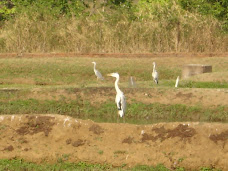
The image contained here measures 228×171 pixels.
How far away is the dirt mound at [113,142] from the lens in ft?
29.5

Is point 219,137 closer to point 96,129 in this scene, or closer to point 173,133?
point 173,133

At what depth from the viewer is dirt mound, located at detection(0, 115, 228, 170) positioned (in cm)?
900

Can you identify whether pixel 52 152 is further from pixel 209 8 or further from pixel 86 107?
pixel 209 8

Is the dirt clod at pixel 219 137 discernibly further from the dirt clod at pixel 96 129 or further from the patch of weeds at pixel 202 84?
the patch of weeds at pixel 202 84

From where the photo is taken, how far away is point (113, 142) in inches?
367

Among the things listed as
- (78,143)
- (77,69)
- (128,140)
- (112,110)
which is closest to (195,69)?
(77,69)

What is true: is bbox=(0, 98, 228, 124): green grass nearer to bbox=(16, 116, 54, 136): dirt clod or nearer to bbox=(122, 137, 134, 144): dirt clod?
bbox=(16, 116, 54, 136): dirt clod

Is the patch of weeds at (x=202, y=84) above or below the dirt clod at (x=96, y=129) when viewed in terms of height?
below

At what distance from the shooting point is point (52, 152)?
9.29 meters

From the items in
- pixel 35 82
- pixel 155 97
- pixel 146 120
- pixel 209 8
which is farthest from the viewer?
pixel 209 8

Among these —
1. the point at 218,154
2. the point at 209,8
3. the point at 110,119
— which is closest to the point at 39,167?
the point at 218,154

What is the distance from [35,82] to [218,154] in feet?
36.6

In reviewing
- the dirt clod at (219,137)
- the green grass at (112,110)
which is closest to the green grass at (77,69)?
the green grass at (112,110)

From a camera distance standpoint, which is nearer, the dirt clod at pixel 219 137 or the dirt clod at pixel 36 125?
the dirt clod at pixel 219 137
